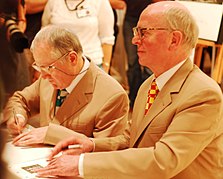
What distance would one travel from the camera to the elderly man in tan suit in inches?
59.2

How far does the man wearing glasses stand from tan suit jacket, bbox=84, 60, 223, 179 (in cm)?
46

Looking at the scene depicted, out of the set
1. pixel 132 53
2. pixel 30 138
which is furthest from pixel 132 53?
pixel 30 138

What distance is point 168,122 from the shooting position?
1.61m

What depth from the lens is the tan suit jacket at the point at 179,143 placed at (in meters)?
1.50

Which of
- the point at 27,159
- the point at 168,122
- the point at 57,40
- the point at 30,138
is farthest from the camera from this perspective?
the point at 57,40

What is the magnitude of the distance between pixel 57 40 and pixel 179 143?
895mm

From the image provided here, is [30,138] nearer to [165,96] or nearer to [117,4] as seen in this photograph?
[165,96]

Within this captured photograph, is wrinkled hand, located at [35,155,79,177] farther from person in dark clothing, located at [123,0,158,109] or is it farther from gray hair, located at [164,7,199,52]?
person in dark clothing, located at [123,0,158,109]

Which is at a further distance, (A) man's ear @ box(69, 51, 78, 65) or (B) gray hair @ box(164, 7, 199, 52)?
(A) man's ear @ box(69, 51, 78, 65)

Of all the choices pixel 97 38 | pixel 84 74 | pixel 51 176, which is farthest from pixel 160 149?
pixel 97 38

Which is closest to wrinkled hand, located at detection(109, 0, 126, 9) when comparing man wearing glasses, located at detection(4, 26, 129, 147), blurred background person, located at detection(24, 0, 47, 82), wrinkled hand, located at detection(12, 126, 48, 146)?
blurred background person, located at detection(24, 0, 47, 82)

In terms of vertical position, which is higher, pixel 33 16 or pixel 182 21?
pixel 182 21

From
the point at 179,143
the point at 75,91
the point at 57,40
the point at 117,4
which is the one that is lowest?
the point at 117,4

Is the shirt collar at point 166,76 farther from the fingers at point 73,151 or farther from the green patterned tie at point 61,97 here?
the green patterned tie at point 61,97
